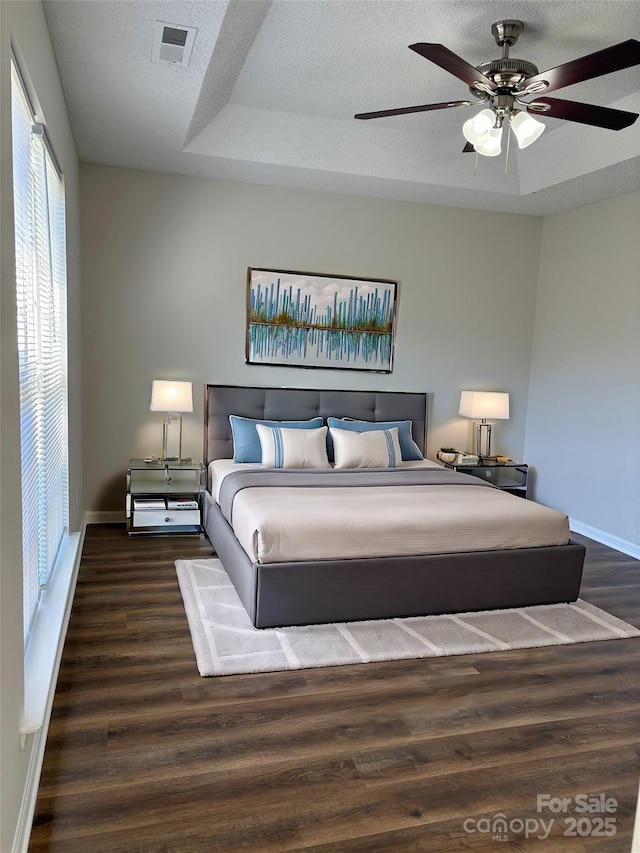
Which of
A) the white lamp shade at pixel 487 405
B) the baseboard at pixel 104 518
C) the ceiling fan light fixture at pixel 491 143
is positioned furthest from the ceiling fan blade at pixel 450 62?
the baseboard at pixel 104 518

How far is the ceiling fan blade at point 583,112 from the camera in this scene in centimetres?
273

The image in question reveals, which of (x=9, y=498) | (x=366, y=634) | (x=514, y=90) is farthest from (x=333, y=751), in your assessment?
(x=514, y=90)

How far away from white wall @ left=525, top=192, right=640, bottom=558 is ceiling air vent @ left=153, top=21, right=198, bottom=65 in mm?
3488

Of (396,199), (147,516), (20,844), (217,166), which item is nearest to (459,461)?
(396,199)

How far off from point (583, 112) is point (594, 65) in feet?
1.39

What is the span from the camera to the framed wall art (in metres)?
5.04

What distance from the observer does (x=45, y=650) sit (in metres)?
2.25

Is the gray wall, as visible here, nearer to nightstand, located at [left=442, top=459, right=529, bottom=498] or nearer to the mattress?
nightstand, located at [left=442, top=459, right=529, bottom=498]

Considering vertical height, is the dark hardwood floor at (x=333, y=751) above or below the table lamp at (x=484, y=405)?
below

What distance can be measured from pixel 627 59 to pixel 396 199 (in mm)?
3004

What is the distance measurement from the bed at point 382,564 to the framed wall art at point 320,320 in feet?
3.95

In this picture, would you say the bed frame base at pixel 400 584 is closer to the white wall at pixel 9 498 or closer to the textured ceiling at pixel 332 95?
the white wall at pixel 9 498

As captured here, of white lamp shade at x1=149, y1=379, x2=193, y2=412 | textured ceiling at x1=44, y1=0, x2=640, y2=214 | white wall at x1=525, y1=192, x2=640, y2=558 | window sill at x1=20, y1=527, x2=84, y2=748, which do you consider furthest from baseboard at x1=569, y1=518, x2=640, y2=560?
window sill at x1=20, y1=527, x2=84, y2=748

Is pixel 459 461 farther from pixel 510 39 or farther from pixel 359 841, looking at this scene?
pixel 359 841
